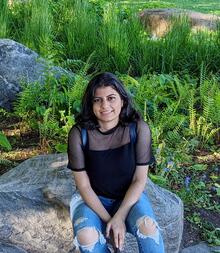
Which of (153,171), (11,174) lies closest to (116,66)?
(153,171)

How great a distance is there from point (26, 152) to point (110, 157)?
1.66m

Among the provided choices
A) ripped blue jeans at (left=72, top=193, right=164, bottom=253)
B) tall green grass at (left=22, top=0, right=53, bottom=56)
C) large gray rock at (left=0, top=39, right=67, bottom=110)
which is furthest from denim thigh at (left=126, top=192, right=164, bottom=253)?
tall green grass at (left=22, top=0, right=53, bottom=56)

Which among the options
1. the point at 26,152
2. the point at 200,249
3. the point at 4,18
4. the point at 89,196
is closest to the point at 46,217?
the point at 89,196

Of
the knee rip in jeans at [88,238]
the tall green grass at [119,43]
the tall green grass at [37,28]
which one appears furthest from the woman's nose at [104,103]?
the tall green grass at [37,28]

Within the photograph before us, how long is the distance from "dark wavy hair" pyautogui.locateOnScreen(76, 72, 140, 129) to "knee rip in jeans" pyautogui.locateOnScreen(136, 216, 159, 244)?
0.58 metres

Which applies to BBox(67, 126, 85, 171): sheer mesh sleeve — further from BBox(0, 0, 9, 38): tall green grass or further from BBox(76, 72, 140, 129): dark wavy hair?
BBox(0, 0, 9, 38): tall green grass

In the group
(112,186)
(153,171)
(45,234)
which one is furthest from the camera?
(153,171)

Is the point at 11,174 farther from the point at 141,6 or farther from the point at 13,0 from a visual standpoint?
the point at 141,6

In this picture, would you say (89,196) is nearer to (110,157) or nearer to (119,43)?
(110,157)

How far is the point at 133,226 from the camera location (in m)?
2.77

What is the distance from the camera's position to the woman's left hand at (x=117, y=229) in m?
2.74

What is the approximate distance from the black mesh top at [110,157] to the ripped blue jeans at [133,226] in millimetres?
134

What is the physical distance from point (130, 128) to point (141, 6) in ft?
32.0

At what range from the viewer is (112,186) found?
2.94m
